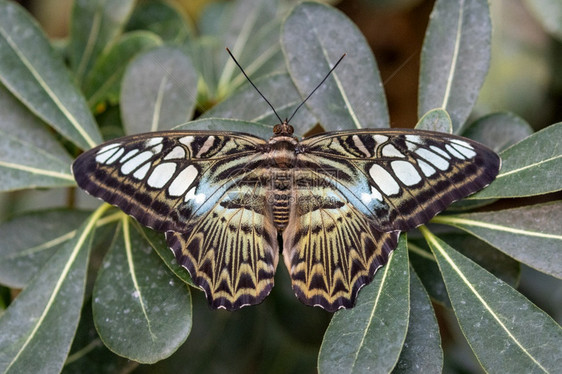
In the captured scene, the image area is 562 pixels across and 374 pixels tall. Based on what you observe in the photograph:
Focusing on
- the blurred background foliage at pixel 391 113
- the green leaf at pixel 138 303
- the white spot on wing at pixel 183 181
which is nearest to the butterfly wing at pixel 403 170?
the white spot on wing at pixel 183 181

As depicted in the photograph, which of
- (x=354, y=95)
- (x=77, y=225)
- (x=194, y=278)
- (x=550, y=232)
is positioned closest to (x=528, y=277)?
(x=550, y=232)

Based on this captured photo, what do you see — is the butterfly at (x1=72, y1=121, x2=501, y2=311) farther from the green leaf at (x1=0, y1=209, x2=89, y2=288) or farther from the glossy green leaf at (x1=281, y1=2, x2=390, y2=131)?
the green leaf at (x1=0, y1=209, x2=89, y2=288)

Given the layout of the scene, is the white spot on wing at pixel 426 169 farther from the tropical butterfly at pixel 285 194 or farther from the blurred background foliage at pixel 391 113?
the blurred background foliage at pixel 391 113

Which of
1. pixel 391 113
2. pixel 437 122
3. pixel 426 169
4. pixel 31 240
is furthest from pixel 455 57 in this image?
pixel 391 113

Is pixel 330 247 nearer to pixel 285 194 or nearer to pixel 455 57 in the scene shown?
pixel 285 194

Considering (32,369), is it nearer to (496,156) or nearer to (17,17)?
(17,17)
